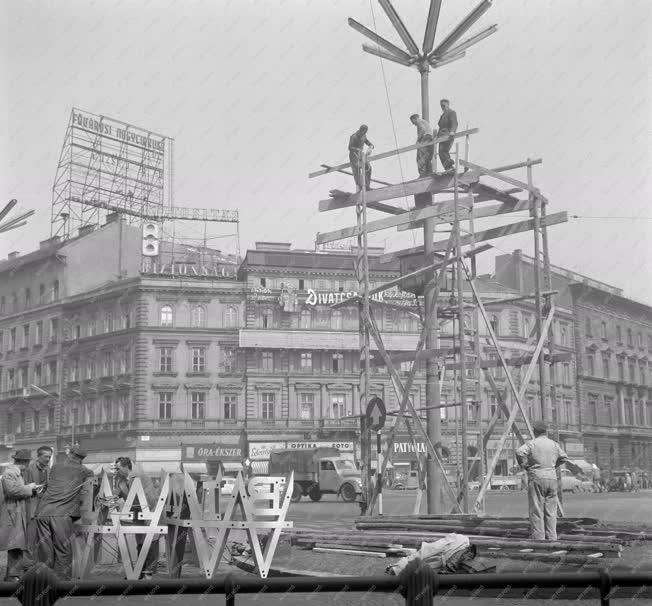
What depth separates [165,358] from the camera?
62438 millimetres

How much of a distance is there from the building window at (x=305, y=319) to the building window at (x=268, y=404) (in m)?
5.49

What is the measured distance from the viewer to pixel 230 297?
2512 inches

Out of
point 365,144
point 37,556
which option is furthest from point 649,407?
point 37,556

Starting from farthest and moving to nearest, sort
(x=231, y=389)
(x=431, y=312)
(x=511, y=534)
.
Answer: (x=231, y=389) < (x=431, y=312) < (x=511, y=534)

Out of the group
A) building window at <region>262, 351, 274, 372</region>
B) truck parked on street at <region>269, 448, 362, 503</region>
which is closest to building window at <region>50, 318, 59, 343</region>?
building window at <region>262, 351, 274, 372</region>

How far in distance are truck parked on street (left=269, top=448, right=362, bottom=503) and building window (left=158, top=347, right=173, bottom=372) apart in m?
24.8

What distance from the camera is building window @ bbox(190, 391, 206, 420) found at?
61.8 m

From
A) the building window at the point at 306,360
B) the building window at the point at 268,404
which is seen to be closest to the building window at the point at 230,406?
the building window at the point at 268,404

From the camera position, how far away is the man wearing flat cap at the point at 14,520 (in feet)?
32.6

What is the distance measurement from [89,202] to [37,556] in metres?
58.8

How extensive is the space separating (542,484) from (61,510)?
570 centimetres

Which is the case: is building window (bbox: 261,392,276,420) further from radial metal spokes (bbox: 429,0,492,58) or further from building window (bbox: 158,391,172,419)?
radial metal spokes (bbox: 429,0,492,58)

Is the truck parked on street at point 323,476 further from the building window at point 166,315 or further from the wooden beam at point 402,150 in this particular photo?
the building window at point 166,315

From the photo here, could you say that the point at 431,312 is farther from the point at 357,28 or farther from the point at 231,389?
the point at 231,389
